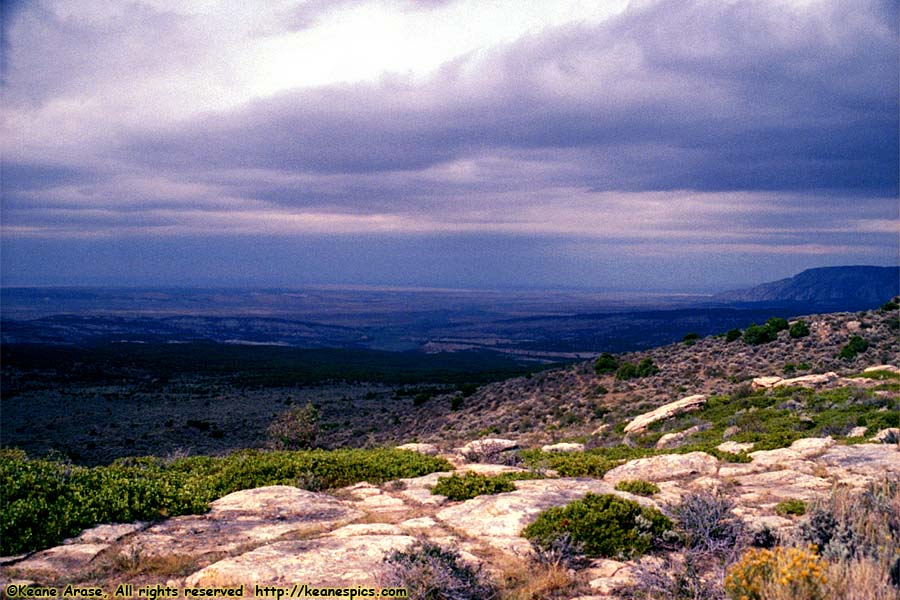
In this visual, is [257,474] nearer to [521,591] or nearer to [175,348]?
[521,591]

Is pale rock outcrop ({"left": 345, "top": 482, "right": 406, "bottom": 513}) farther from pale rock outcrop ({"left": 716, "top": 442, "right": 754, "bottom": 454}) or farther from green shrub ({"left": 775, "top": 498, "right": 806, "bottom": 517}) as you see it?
pale rock outcrop ({"left": 716, "top": 442, "right": 754, "bottom": 454})

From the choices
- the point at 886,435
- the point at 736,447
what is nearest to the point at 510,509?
the point at 736,447

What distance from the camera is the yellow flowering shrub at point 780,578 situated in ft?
14.9

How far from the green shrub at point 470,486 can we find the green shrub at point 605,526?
165 cm

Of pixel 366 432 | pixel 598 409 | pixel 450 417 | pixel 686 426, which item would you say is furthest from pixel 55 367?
pixel 686 426

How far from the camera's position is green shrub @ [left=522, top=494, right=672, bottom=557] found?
6500mm

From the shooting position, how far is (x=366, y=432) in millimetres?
38688

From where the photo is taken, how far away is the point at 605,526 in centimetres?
671

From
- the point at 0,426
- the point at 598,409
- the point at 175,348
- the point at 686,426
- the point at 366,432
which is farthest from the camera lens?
the point at 175,348

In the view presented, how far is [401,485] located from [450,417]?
28396mm

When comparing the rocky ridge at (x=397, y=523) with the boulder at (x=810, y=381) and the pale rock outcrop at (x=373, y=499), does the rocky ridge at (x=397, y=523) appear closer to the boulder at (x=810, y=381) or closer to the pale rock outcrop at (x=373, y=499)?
the pale rock outcrop at (x=373, y=499)

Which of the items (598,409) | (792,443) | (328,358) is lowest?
(328,358)

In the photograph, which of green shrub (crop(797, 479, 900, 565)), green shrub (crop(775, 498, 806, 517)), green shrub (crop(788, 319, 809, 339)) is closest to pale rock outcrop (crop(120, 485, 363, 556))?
green shrub (crop(797, 479, 900, 565))

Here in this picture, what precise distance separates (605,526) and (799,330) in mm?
34693
